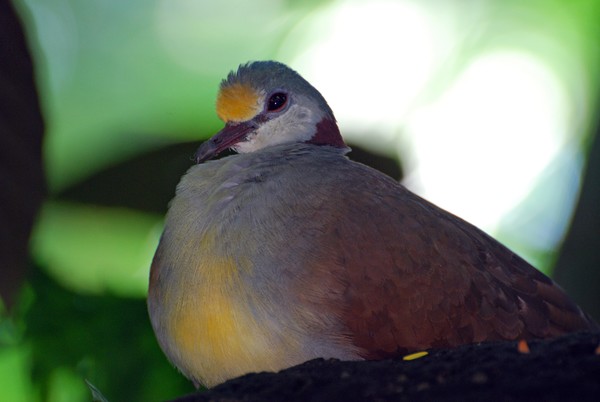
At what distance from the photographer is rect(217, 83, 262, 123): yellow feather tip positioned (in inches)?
137

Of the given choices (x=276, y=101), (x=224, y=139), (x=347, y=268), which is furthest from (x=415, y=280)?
(x=276, y=101)

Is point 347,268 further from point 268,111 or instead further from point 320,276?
point 268,111

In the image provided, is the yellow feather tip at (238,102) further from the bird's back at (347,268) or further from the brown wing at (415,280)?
the brown wing at (415,280)

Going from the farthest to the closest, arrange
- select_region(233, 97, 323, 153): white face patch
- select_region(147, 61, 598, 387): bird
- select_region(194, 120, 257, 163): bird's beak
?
select_region(233, 97, 323, 153): white face patch
select_region(194, 120, 257, 163): bird's beak
select_region(147, 61, 598, 387): bird

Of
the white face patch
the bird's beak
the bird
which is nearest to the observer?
the bird

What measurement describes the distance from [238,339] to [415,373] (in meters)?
0.83

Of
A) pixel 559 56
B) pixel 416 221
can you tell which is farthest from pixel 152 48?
pixel 416 221

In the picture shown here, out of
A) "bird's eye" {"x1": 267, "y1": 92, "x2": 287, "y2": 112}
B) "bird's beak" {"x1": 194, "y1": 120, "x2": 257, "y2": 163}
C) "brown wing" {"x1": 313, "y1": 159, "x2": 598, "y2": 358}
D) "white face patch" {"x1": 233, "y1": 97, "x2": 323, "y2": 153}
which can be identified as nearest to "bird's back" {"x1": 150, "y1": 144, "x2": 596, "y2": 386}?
"brown wing" {"x1": 313, "y1": 159, "x2": 598, "y2": 358}

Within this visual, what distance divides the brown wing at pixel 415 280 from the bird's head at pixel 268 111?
1.97ft

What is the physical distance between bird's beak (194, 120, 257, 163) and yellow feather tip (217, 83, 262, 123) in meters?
0.03

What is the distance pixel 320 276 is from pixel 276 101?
1.16 m

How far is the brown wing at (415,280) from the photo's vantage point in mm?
2582

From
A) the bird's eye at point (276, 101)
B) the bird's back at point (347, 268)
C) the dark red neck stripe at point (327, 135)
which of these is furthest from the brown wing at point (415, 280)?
the bird's eye at point (276, 101)

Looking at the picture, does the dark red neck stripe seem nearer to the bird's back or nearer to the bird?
the bird
